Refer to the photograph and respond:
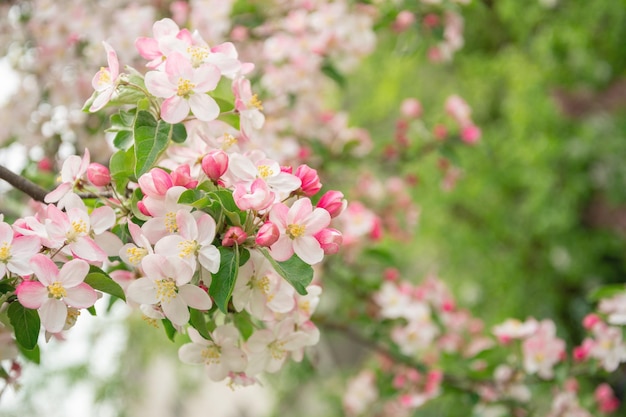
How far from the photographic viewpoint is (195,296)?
2.00 ft

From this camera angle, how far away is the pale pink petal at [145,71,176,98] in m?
0.67

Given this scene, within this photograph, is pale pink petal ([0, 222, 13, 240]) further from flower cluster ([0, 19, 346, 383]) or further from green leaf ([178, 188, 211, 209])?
green leaf ([178, 188, 211, 209])

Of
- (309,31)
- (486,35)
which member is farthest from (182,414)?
(309,31)

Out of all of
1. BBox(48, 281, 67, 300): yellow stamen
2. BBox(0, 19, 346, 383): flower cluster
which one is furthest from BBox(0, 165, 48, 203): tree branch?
BBox(48, 281, 67, 300): yellow stamen

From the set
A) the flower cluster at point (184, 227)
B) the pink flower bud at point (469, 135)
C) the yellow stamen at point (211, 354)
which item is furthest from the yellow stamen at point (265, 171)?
the pink flower bud at point (469, 135)

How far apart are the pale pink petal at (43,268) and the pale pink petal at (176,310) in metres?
0.10

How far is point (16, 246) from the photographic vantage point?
1.99 ft

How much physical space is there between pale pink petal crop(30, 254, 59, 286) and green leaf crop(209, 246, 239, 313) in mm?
146

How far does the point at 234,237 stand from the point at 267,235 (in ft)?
0.12

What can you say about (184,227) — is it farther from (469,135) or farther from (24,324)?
(469,135)

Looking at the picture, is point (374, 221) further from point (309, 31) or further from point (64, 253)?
point (64, 253)

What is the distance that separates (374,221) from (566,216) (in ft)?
5.05

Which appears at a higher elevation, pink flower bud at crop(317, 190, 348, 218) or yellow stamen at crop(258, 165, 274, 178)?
pink flower bud at crop(317, 190, 348, 218)

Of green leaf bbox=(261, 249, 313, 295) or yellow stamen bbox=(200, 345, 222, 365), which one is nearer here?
green leaf bbox=(261, 249, 313, 295)
